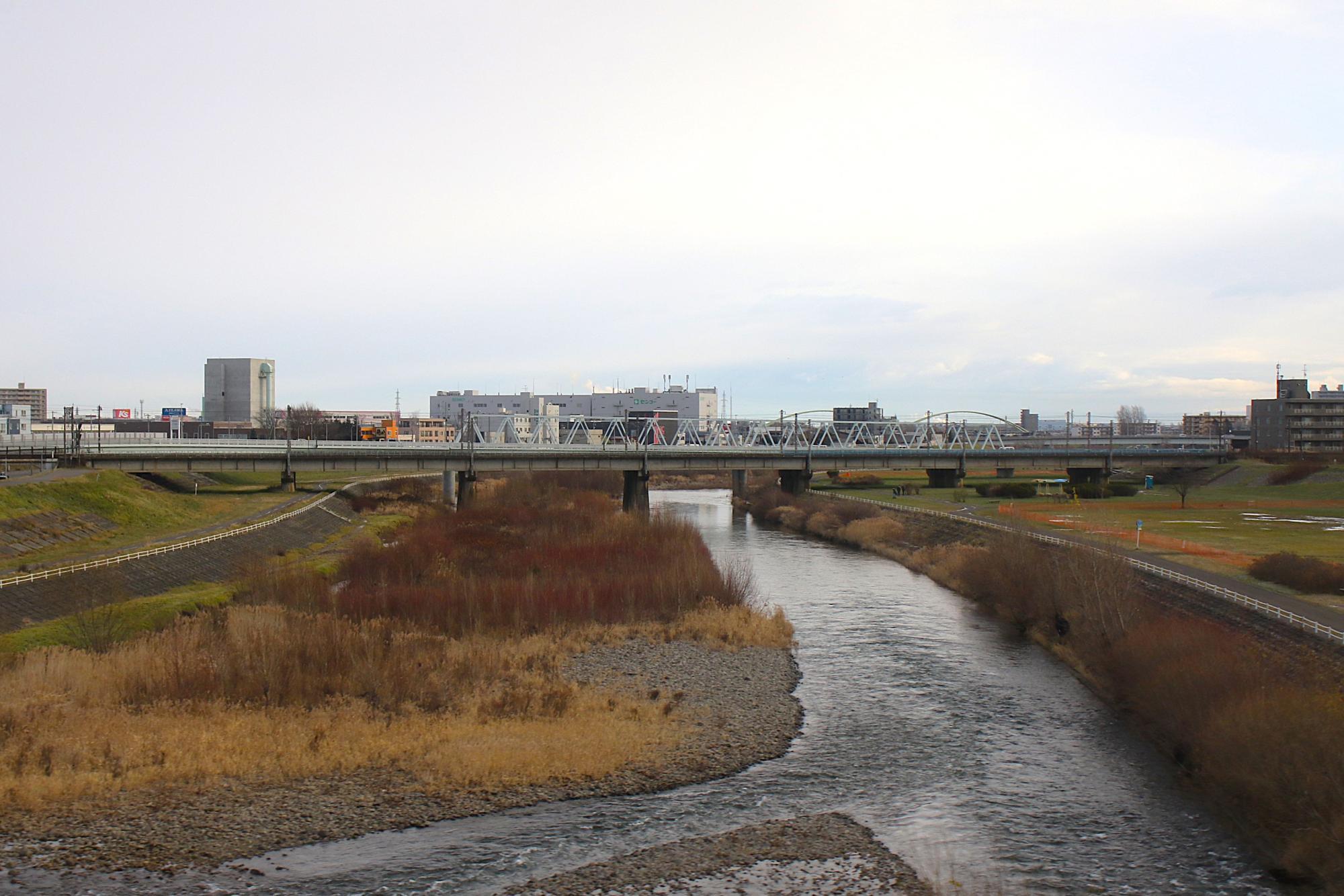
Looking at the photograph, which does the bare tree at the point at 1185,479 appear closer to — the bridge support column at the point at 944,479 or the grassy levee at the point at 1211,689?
the bridge support column at the point at 944,479

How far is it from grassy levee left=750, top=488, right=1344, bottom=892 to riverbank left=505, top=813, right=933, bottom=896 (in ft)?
25.8

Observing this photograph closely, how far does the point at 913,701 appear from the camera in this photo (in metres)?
34.5

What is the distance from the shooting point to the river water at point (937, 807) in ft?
70.3

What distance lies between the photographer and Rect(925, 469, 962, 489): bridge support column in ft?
400

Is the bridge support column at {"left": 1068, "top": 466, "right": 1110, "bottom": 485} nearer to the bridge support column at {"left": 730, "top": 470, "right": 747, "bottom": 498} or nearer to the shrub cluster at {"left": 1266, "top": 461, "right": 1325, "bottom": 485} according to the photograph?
the shrub cluster at {"left": 1266, "top": 461, "right": 1325, "bottom": 485}

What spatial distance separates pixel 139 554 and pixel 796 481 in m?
77.0

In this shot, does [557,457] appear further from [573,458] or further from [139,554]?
[139,554]

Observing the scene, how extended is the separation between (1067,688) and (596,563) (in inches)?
1106

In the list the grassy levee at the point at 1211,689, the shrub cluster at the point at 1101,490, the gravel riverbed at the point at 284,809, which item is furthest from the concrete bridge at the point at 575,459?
the gravel riverbed at the point at 284,809

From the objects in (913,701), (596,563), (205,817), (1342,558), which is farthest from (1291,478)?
(205,817)

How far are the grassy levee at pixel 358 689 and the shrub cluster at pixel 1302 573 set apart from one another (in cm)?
1999

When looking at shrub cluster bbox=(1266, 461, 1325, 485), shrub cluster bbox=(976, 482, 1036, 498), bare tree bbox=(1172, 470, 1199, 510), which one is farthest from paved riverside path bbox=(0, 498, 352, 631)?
shrub cluster bbox=(1266, 461, 1325, 485)

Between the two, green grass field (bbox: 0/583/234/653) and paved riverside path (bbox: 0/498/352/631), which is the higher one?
paved riverside path (bbox: 0/498/352/631)

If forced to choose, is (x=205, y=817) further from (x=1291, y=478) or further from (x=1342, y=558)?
(x=1291, y=478)
